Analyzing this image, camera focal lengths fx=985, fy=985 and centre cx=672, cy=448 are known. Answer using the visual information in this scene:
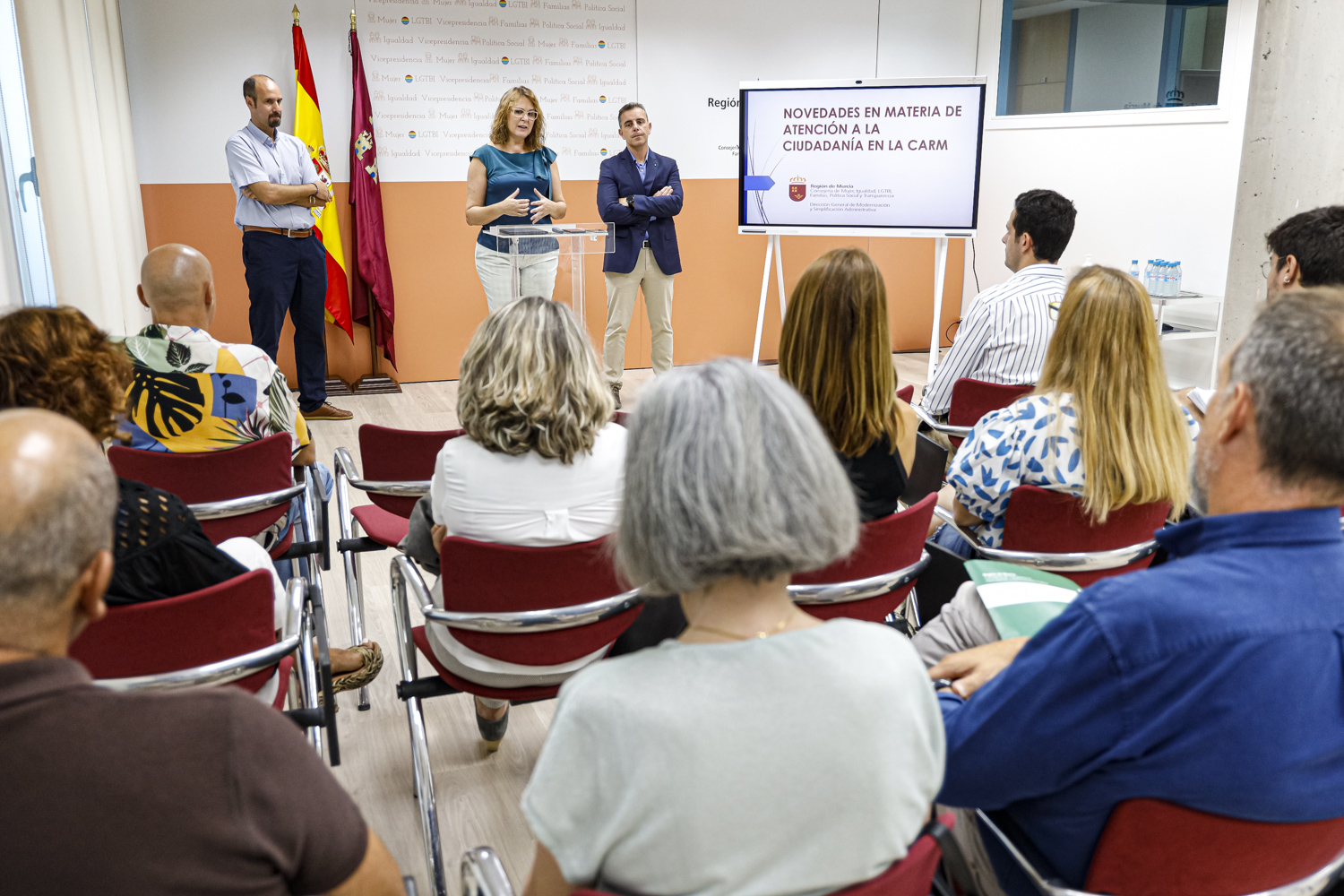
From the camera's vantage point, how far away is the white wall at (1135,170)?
5.85 m

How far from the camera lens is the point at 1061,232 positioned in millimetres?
3961

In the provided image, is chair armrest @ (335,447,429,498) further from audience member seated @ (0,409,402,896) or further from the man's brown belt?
the man's brown belt

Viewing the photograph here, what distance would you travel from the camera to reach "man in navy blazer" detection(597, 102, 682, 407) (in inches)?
247

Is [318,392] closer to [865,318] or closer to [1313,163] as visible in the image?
[865,318]

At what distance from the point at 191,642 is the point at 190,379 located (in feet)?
4.05

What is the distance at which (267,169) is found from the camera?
5410 mm

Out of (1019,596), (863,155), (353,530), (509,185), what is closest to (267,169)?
(509,185)

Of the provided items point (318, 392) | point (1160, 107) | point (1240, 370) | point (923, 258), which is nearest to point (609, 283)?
point (318, 392)

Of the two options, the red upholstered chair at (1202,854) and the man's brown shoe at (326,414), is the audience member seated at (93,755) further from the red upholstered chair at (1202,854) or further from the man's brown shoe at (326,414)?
the man's brown shoe at (326,414)

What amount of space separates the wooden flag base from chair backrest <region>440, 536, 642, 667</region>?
500cm

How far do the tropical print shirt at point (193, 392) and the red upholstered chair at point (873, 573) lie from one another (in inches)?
56.4

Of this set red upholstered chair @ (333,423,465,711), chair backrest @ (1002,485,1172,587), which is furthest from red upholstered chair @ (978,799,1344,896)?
red upholstered chair @ (333,423,465,711)

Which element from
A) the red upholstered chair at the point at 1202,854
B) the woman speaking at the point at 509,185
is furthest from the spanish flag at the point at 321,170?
the red upholstered chair at the point at 1202,854

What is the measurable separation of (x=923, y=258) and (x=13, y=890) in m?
7.85
